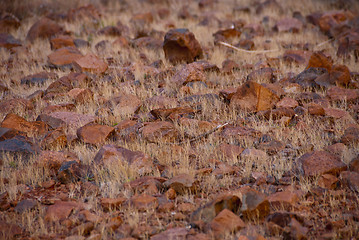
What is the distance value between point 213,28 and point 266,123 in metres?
5.87

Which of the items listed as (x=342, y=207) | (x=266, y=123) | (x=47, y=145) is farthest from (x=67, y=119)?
(x=342, y=207)

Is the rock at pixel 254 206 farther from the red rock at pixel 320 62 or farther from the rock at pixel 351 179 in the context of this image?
the red rock at pixel 320 62

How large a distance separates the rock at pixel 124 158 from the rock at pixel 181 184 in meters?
0.44

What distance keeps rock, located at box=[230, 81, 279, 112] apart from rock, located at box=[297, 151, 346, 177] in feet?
5.39

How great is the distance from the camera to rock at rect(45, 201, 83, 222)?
3480 millimetres

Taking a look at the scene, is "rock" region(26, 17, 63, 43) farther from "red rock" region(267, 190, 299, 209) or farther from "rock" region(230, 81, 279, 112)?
"red rock" region(267, 190, 299, 209)

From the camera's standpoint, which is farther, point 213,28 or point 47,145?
point 213,28

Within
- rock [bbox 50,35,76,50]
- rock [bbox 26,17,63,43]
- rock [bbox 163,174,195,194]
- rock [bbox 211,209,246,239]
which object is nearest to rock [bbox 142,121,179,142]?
rock [bbox 163,174,195,194]

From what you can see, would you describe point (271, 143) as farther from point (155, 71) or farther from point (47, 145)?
point (155, 71)

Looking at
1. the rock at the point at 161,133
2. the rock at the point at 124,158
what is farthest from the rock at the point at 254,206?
the rock at the point at 161,133

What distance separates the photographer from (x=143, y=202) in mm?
3619

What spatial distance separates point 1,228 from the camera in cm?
324

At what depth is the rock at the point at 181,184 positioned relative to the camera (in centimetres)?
381

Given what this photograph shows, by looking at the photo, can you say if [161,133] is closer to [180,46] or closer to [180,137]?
[180,137]
